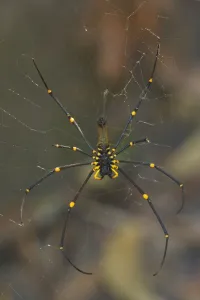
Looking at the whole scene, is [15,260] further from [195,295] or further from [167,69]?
[167,69]

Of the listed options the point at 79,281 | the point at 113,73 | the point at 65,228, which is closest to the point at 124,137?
the point at 113,73

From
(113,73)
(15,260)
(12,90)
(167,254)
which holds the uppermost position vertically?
(113,73)

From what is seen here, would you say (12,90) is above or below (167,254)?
Result: above

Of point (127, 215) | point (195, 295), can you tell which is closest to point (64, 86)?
point (127, 215)

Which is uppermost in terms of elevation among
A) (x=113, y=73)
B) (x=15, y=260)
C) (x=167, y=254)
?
(x=113, y=73)

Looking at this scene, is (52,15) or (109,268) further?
(109,268)

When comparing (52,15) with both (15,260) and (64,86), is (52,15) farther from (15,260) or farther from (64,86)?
(15,260)
